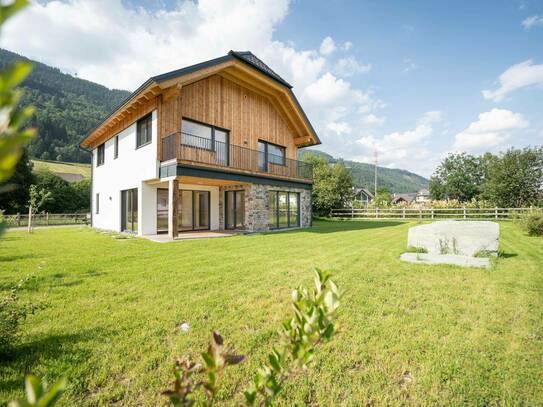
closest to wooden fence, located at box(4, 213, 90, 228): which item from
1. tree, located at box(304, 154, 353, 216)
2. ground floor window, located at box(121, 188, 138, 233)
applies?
ground floor window, located at box(121, 188, 138, 233)

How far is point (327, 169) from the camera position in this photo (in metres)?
29.3

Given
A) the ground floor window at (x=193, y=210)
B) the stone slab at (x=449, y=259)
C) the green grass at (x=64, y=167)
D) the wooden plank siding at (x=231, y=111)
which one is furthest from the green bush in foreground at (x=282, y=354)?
the green grass at (x=64, y=167)

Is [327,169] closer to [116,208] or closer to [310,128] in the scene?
[310,128]

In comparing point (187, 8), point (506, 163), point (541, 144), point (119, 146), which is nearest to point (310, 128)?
point (187, 8)

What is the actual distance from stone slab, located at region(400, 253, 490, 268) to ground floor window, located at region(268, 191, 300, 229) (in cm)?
863

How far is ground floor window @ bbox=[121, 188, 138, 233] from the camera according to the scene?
43.0 ft

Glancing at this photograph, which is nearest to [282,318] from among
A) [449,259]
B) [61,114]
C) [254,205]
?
[449,259]

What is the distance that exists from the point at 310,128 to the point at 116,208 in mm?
12575

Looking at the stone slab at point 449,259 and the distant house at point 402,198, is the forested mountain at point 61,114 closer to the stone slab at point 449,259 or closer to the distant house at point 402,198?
the distant house at point 402,198

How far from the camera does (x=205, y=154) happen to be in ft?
41.4

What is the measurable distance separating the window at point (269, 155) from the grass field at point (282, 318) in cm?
1072

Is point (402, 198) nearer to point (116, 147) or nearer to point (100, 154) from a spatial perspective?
point (100, 154)

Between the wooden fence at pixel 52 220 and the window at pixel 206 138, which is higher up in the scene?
the window at pixel 206 138

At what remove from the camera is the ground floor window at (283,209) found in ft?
49.6
